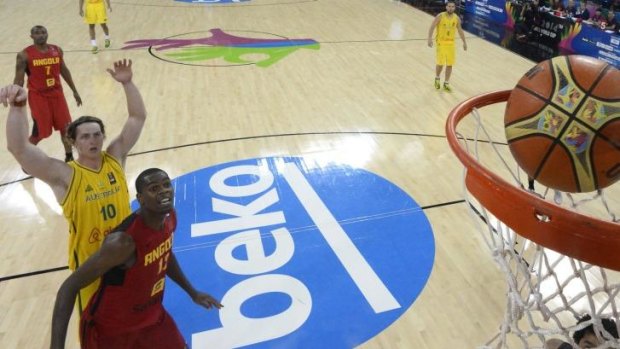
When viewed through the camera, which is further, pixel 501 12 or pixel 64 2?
pixel 64 2

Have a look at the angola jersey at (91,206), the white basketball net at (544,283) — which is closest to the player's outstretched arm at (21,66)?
the angola jersey at (91,206)

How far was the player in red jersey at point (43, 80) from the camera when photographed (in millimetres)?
5230

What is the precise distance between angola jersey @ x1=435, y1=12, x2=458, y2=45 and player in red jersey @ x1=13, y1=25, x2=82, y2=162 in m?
5.68

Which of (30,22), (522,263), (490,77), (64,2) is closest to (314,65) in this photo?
(490,77)

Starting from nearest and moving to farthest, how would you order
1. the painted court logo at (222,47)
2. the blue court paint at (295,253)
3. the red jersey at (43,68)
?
the blue court paint at (295,253) → the red jersey at (43,68) → the painted court logo at (222,47)

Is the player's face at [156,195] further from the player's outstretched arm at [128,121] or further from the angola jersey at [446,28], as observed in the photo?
the angola jersey at [446,28]

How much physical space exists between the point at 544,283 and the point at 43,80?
5.33m

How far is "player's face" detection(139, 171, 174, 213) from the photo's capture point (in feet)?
7.54

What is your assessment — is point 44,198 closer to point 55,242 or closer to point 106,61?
point 55,242

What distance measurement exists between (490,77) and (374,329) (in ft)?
23.6

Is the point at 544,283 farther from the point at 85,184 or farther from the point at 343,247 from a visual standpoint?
the point at 85,184

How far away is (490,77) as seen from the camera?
31.0 ft

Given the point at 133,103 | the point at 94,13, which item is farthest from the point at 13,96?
the point at 94,13

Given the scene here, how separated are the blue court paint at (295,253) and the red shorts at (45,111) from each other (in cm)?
152
